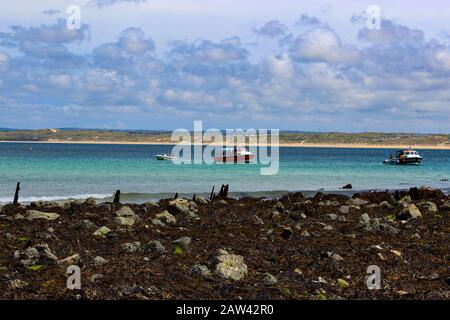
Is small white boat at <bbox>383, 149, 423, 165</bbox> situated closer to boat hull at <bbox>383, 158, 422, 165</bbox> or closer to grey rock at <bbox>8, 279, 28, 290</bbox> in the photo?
boat hull at <bbox>383, 158, 422, 165</bbox>

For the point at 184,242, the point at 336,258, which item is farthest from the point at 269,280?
the point at 184,242

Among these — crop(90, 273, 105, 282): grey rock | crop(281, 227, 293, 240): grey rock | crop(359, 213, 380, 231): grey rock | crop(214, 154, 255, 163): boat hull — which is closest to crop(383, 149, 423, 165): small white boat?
crop(214, 154, 255, 163): boat hull

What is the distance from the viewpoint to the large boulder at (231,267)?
13.6 meters

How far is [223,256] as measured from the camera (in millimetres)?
14531

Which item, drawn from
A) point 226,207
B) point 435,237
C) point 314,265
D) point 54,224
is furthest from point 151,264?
point 226,207

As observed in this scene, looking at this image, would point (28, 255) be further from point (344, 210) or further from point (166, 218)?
point (344, 210)

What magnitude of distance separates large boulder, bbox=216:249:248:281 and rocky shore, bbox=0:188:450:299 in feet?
0.07

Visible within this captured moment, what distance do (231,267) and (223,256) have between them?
0.70m

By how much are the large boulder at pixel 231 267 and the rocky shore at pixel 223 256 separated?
2 cm

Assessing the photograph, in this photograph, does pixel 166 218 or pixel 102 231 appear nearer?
pixel 102 231

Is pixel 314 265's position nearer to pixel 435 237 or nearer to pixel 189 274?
pixel 189 274

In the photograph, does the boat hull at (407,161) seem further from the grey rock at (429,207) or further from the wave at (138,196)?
the grey rock at (429,207)

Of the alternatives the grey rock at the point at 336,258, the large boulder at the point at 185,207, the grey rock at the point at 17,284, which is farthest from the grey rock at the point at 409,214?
the grey rock at the point at 17,284

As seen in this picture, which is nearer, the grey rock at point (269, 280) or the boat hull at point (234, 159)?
the grey rock at point (269, 280)
